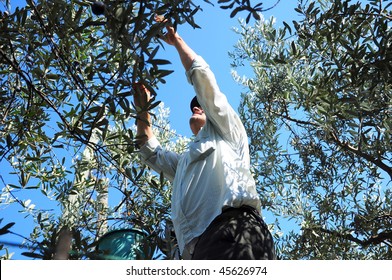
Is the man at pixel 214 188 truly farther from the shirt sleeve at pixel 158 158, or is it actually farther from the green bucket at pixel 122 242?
the green bucket at pixel 122 242

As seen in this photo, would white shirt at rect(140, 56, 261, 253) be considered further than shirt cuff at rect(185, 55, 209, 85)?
No

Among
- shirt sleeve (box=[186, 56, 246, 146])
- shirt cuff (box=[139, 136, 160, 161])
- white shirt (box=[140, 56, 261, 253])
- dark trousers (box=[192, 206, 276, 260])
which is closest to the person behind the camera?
dark trousers (box=[192, 206, 276, 260])

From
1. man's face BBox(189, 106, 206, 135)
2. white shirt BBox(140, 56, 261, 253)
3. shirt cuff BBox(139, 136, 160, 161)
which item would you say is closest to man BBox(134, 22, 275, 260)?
white shirt BBox(140, 56, 261, 253)

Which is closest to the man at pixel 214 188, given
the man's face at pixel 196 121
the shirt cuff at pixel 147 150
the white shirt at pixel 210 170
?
the white shirt at pixel 210 170

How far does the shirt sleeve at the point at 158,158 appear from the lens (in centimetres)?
370

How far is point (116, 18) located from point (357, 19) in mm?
1839

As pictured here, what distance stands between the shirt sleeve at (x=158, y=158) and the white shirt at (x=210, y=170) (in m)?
0.27

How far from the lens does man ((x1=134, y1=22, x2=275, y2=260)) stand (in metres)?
2.77

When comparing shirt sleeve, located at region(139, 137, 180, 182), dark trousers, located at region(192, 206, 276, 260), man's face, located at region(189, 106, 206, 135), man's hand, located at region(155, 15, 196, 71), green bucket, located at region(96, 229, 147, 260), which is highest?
man's hand, located at region(155, 15, 196, 71)

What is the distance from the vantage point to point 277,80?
5.50 metres

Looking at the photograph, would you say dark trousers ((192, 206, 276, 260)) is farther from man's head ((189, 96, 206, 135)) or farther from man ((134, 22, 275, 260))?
man's head ((189, 96, 206, 135))

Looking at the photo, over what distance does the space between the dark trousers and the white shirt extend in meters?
0.06

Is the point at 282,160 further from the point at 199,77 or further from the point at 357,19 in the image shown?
the point at 199,77
